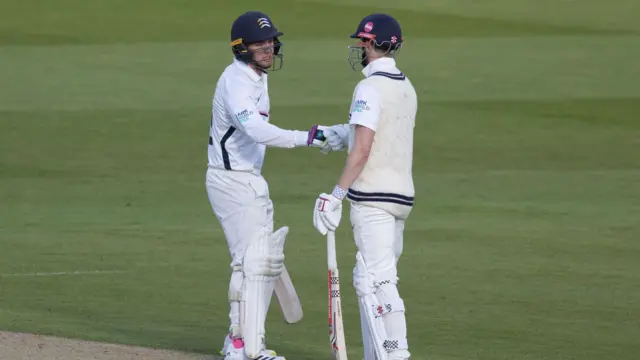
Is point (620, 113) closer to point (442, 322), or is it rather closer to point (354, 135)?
point (442, 322)

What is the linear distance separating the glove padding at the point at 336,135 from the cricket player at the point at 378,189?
210mm

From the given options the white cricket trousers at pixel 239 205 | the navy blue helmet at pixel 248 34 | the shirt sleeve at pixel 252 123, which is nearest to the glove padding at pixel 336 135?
the shirt sleeve at pixel 252 123

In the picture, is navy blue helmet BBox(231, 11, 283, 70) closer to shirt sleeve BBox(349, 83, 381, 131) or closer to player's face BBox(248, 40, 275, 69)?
player's face BBox(248, 40, 275, 69)

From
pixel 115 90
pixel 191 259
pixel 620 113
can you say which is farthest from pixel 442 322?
Result: pixel 115 90

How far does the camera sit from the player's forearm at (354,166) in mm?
6270

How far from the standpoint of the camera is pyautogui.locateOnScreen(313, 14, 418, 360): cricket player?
20.7ft

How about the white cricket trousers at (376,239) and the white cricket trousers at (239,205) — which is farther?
the white cricket trousers at (239,205)

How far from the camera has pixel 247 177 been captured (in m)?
6.82

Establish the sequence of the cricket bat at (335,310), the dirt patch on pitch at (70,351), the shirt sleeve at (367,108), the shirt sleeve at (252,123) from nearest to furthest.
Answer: the shirt sleeve at (367,108), the cricket bat at (335,310), the shirt sleeve at (252,123), the dirt patch on pitch at (70,351)

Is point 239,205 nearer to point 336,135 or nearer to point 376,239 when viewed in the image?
point 336,135

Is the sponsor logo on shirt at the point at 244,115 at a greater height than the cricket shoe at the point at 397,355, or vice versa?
the sponsor logo on shirt at the point at 244,115

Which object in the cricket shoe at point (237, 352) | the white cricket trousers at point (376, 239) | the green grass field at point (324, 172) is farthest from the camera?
the green grass field at point (324, 172)

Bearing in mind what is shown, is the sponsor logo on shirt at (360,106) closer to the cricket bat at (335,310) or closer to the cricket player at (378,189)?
the cricket player at (378,189)

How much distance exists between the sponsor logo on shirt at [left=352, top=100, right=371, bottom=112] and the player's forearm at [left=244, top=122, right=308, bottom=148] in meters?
0.48
